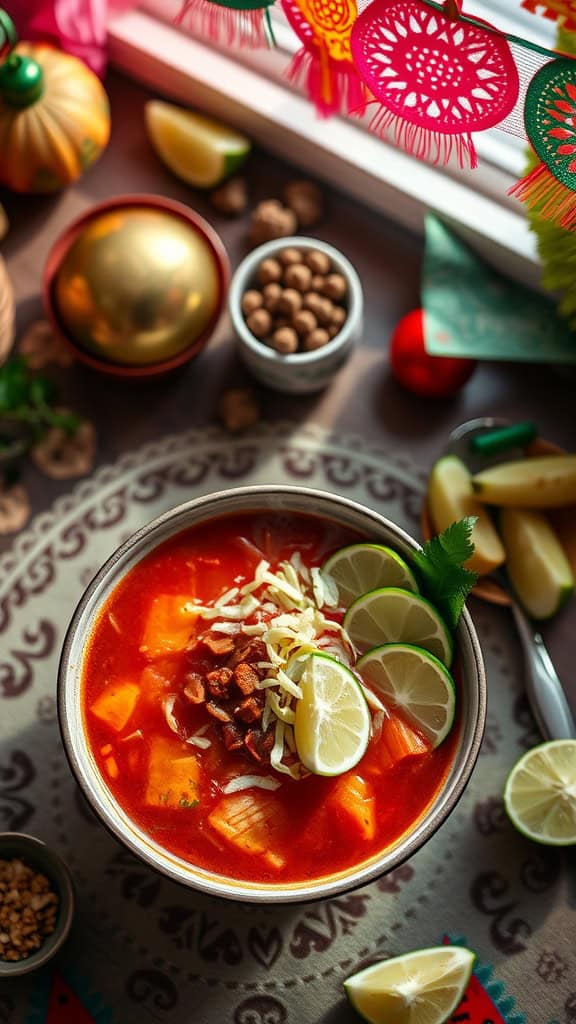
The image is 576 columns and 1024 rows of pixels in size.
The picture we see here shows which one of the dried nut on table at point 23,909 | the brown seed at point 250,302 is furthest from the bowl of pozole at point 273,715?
the brown seed at point 250,302

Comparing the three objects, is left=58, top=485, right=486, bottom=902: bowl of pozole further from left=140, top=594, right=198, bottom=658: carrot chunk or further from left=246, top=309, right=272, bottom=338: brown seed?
left=246, top=309, right=272, bottom=338: brown seed

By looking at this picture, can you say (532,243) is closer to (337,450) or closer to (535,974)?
(337,450)

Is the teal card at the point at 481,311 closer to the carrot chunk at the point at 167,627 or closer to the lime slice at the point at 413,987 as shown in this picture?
the carrot chunk at the point at 167,627

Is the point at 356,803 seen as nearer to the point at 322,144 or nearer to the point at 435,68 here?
the point at 435,68

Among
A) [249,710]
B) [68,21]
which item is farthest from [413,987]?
[68,21]

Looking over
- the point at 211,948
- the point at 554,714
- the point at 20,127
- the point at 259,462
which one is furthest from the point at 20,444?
the point at 554,714

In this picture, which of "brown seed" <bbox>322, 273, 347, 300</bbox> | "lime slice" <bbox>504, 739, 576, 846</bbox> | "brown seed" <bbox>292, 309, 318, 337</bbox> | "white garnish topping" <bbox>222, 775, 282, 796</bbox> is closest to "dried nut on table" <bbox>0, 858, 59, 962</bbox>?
"white garnish topping" <bbox>222, 775, 282, 796</bbox>
